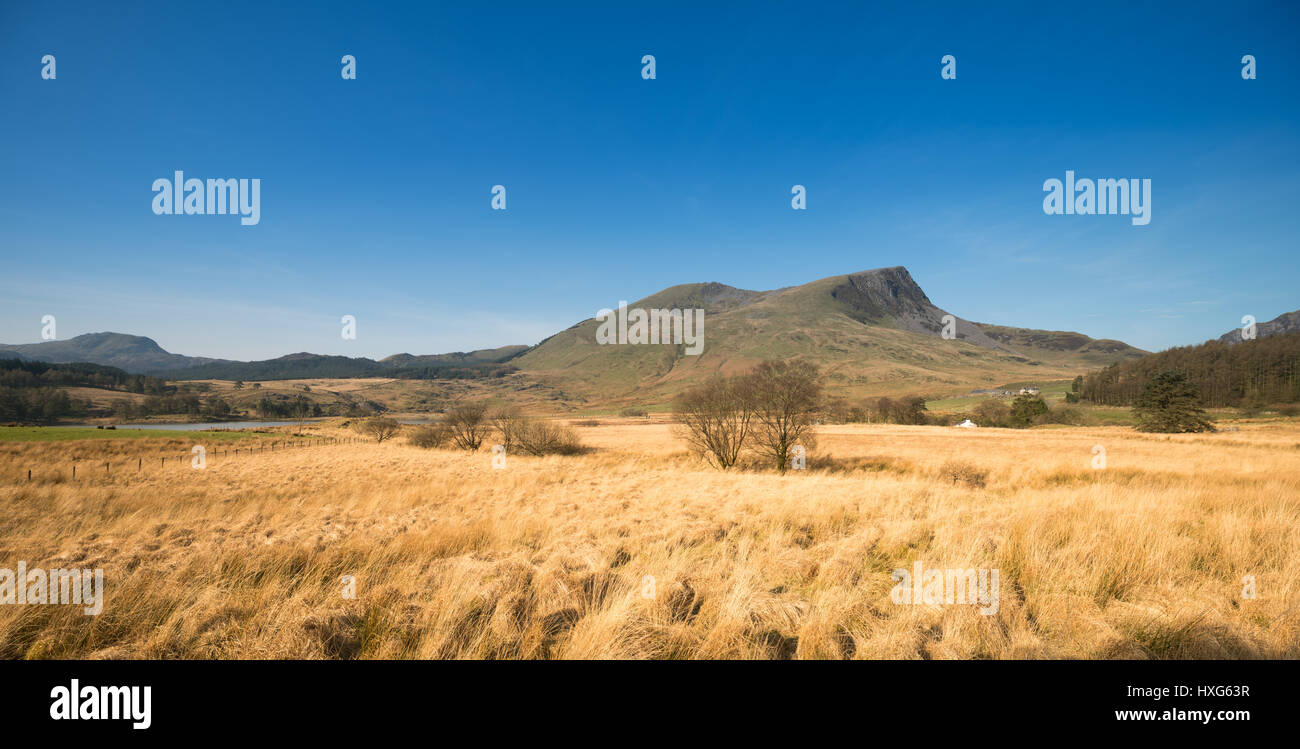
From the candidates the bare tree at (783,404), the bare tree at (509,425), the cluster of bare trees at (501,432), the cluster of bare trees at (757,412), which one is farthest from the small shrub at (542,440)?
the bare tree at (783,404)

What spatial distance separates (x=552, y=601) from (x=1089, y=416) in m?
109

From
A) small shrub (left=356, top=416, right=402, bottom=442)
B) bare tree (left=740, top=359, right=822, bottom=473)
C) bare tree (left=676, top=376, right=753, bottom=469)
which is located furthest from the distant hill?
small shrub (left=356, top=416, right=402, bottom=442)

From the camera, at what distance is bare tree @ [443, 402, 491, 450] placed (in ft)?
165

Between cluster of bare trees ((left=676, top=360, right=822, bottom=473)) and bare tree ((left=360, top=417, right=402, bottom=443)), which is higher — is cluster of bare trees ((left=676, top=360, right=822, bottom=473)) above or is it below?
above

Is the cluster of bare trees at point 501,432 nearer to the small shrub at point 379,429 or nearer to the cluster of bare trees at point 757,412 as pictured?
the small shrub at point 379,429

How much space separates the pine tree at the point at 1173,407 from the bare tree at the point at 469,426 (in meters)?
82.8

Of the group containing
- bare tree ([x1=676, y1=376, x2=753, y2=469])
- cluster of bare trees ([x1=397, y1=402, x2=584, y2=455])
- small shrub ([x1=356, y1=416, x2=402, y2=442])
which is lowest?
small shrub ([x1=356, y1=416, x2=402, y2=442])

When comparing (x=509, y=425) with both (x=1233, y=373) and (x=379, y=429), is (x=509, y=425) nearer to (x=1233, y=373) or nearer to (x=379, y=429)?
(x=379, y=429)

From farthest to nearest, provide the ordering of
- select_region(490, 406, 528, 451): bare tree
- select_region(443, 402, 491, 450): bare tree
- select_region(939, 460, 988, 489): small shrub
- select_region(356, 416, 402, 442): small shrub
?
1. select_region(356, 416, 402, 442): small shrub
2. select_region(443, 402, 491, 450): bare tree
3. select_region(490, 406, 528, 451): bare tree
4. select_region(939, 460, 988, 489): small shrub

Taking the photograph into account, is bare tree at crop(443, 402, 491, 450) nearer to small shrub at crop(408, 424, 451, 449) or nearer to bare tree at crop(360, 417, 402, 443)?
small shrub at crop(408, 424, 451, 449)

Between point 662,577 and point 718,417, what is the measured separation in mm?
26964

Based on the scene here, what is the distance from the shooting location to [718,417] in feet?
102

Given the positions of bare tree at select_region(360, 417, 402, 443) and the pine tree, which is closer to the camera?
the pine tree
